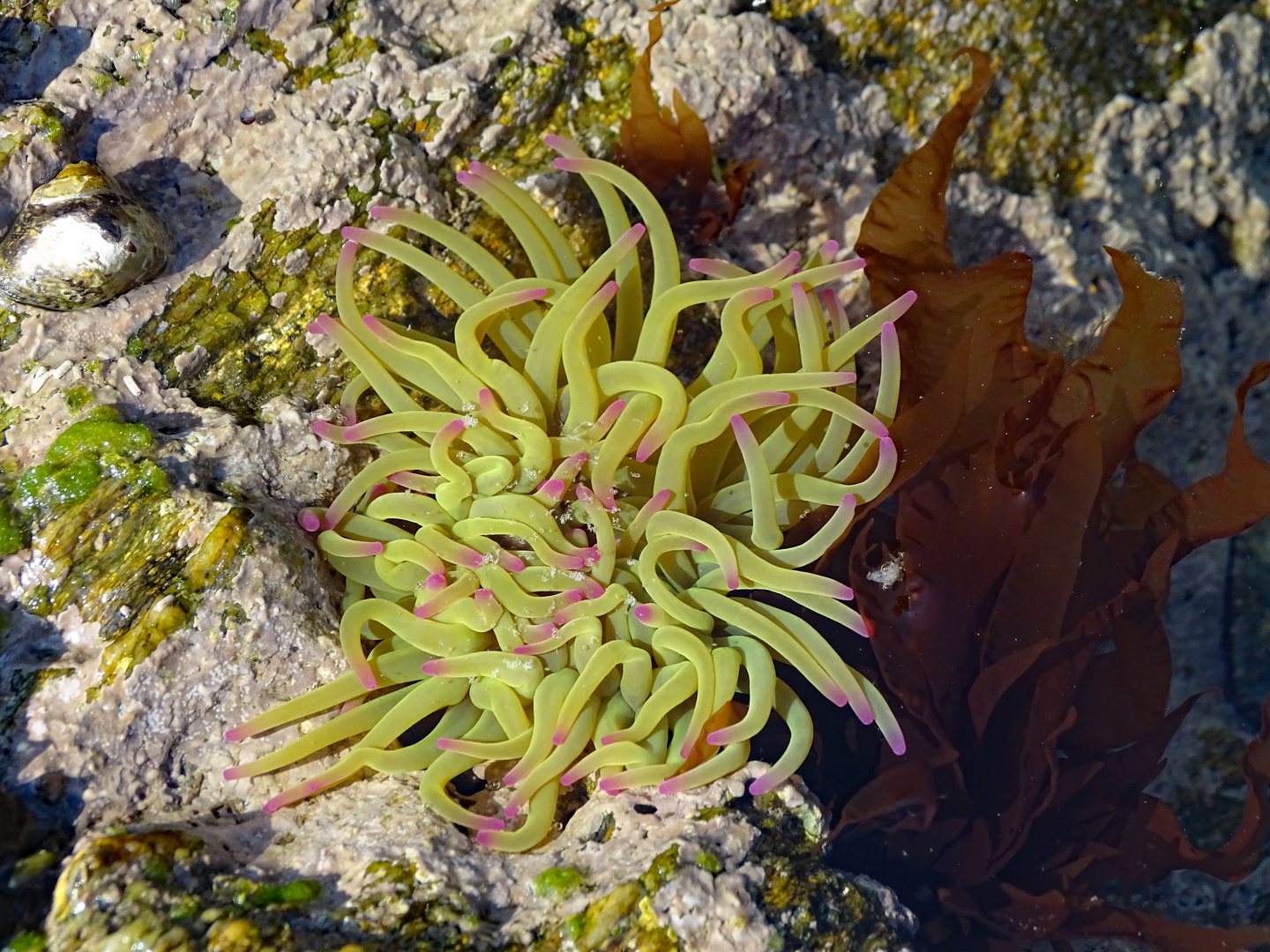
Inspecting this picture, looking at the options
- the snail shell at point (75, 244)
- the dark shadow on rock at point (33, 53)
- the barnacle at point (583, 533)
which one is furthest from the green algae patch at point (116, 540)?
the dark shadow on rock at point (33, 53)

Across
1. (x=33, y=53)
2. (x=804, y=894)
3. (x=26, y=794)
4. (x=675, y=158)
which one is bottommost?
(x=804, y=894)

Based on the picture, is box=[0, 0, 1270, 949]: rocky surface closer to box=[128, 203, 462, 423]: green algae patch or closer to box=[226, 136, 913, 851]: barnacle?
box=[128, 203, 462, 423]: green algae patch

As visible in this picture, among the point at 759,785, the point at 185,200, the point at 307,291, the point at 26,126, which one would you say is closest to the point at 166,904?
the point at 759,785

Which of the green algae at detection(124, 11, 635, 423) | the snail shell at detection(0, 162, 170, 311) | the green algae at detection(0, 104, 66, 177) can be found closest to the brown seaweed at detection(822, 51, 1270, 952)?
the green algae at detection(124, 11, 635, 423)

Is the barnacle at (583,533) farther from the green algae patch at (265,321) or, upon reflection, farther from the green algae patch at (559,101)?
the green algae patch at (559,101)

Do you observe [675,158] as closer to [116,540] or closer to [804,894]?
[116,540]

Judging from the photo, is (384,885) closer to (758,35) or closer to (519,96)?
(519,96)

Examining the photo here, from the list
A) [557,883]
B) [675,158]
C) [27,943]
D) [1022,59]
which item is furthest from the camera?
[1022,59]
